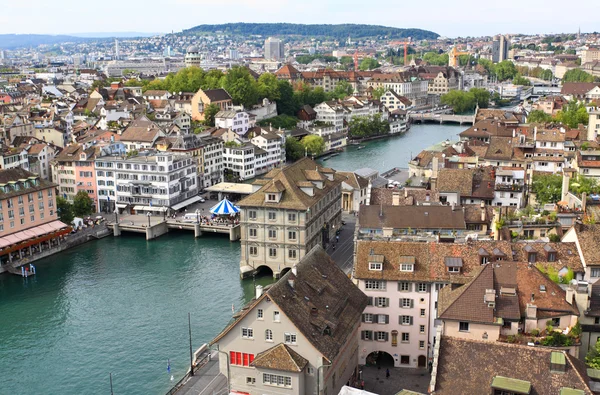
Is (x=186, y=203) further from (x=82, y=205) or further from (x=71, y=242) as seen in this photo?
(x=71, y=242)

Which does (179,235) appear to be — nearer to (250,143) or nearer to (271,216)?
(271,216)

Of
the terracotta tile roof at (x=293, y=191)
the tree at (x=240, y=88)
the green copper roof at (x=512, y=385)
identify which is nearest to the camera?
the green copper roof at (x=512, y=385)

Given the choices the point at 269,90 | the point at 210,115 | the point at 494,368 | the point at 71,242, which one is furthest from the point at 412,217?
the point at 269,90

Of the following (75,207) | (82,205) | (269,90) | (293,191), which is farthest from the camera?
(269,90)

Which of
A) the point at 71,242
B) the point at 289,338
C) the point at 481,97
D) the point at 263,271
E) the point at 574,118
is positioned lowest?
the point at 71,242

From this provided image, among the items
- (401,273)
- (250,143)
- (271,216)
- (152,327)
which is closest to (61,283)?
(152,327)

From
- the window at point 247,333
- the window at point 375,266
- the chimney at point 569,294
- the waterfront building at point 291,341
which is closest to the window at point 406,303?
the window at point 375,266

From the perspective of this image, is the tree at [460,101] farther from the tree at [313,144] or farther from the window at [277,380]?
the window at [277,380]

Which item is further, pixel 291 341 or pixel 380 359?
pixel 380 359

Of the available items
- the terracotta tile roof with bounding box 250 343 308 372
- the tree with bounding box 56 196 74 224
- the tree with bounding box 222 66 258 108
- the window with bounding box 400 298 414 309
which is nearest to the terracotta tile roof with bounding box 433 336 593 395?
the terracotta tile roof with bounding box 250 343 308 372
